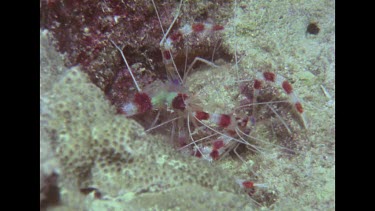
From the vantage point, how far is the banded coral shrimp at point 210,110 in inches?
122

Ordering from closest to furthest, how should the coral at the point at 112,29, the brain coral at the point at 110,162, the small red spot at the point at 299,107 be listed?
1. the brain coral at the point at 110,162
2. the coral at the point at 112,29
3. the small red spot at the point at 299,107

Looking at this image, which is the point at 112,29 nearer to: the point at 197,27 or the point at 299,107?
the point at 197,27

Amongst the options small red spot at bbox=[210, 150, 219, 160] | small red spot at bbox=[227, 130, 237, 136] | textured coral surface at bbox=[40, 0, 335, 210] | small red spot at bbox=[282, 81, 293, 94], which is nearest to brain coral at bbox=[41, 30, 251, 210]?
textured coral surface at bbox=[40, 0, 335, 210]

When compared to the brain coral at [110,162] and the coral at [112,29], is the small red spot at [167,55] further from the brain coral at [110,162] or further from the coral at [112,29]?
the brain coral at [110,162]

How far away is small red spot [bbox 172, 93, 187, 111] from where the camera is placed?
352cm

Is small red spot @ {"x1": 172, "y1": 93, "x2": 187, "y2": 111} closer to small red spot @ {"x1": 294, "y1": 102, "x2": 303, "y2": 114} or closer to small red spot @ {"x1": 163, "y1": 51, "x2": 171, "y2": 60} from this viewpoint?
small red spot @ {"x1": 163, "y1": 51, "x2": 171, "y2": 60}

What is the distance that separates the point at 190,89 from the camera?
3.65 m

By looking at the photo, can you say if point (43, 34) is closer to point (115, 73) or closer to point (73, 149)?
point (115, 73)

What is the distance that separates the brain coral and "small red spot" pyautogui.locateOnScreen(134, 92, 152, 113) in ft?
3.97

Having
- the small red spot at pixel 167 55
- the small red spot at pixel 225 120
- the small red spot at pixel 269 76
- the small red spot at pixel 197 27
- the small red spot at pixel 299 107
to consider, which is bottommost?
the small red spot at pixel 225 120

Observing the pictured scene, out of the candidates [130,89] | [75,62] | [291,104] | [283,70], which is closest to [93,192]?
[75,62]

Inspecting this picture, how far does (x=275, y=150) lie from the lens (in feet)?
9.71

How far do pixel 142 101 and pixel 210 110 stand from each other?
2.53 feet

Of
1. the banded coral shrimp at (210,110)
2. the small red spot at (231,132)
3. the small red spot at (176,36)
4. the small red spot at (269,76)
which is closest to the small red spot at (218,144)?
the banded coral shrimp at (210,110)
